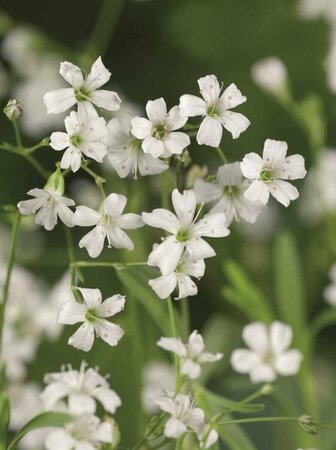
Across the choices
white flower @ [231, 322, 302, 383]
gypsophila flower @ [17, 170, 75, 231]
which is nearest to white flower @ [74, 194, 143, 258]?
gypsophila flower @ [17, 170, 75, 231]

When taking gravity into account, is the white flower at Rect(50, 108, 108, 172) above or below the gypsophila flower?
above

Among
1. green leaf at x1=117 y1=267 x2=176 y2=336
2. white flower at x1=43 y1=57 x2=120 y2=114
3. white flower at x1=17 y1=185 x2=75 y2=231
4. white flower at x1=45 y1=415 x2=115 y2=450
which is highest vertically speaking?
white flower at x1=43 y1=57 x2=120 y2=114

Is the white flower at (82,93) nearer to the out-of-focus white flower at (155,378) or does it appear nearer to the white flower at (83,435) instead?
the white flower at (83,435)

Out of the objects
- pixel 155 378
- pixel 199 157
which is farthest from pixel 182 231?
pixel 199 157

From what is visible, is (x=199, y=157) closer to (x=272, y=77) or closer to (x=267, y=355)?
(x=272, y=77)

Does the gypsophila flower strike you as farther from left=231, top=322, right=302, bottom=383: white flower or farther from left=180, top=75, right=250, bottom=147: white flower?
left=231, top=322, right=302, bottom=383: white flower

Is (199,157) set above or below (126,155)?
above

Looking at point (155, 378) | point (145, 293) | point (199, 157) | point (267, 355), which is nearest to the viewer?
point (145, 293)
